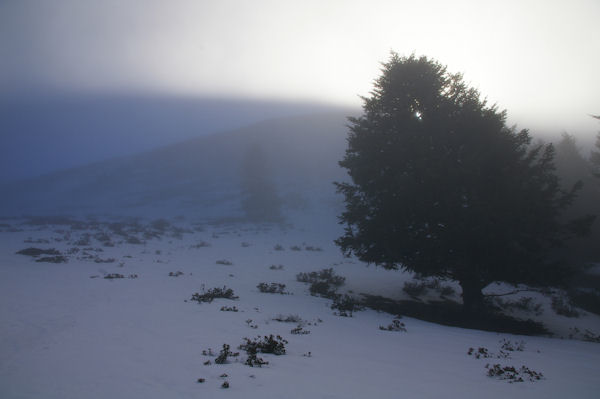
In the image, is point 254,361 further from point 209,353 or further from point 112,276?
point 112,276

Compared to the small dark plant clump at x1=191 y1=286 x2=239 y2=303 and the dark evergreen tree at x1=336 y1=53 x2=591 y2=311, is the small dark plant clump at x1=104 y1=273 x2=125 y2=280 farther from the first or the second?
the dark evergreen tree at x1=336 y1=53 x2=591 y2=311

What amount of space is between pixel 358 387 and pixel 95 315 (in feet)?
25.2

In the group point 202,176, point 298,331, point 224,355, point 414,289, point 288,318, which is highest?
point 202,176

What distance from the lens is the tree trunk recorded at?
1451cm

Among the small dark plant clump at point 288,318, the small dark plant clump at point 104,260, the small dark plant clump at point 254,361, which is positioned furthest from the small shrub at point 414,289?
the small dark plant clump at point 104,260

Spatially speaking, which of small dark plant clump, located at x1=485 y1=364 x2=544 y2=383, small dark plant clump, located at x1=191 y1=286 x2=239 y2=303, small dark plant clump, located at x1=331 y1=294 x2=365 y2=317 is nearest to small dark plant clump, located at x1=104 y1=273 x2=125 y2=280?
small dark plant clump, located at x1=191 y1=286 x2=239 y2=303

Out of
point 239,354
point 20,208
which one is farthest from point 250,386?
point 20,208

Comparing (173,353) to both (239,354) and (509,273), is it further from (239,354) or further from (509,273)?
(509,273)

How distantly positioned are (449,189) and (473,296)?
4816mm

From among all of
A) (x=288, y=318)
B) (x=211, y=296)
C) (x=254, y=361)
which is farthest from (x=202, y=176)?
(x=254, y=361)

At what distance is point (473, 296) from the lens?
1472 cm

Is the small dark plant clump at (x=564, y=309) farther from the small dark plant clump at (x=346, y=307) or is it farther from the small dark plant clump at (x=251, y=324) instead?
the small dark plant clump at (x=251, y=324)

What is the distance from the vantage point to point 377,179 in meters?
15.8

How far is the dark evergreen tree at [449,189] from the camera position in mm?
13070
